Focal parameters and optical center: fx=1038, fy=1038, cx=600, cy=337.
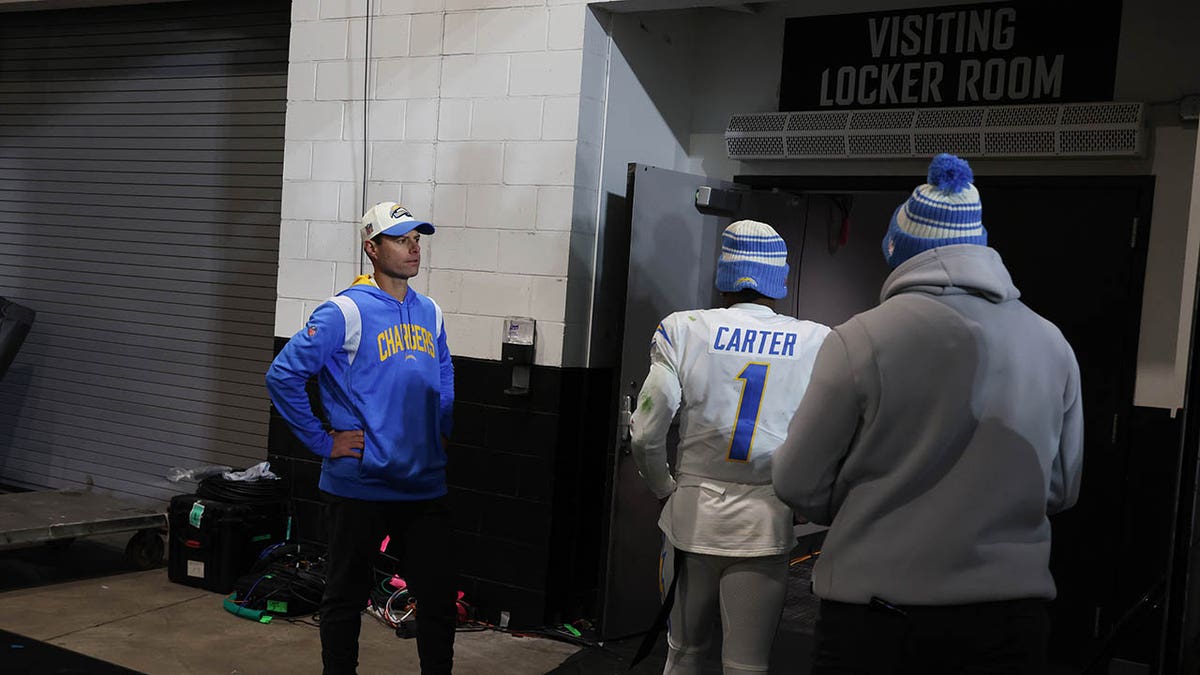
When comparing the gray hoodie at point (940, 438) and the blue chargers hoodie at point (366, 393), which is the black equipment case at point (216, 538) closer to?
the blue chargers hoodie at point (366, 393)

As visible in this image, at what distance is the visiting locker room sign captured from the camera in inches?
169

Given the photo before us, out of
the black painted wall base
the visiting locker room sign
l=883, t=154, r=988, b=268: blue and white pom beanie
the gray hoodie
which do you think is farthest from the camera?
the black painted wall base

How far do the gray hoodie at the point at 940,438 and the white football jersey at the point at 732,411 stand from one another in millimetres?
954

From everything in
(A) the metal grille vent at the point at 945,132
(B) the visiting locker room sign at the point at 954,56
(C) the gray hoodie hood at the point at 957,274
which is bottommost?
(C) the gray hoodie hood at the point at 957,274

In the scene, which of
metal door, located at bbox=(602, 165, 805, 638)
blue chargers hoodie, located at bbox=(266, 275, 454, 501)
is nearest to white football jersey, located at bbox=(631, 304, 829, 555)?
blue chargers hoodie, located at bbox=(266, 275, 454, 501)

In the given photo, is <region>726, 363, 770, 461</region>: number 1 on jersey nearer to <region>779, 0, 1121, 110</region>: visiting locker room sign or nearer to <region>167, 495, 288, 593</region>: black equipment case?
<region>779, 0, 1121, 110</region>: visiting locker room sign

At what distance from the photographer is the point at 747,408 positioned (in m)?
2.90

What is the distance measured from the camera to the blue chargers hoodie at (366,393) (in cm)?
329

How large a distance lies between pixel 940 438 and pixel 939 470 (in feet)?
0.19

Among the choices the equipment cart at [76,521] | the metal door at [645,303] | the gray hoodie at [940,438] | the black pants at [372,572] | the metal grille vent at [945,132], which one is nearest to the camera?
the gray hoodie at [940,438]

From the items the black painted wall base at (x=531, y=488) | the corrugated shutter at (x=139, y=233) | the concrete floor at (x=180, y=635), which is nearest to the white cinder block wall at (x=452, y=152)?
the black painted wall base at (x=531, y=488)

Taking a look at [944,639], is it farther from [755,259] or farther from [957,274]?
[755,259]

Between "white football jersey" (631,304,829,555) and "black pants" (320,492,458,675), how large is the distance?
849 mm

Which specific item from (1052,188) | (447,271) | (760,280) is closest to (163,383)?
(447,271)
